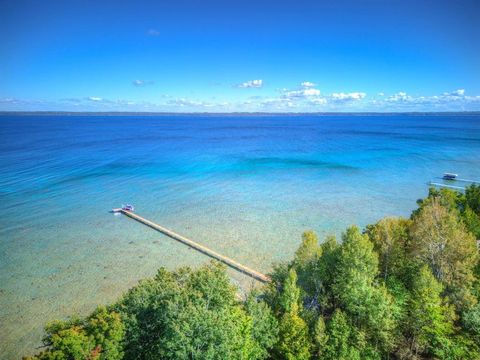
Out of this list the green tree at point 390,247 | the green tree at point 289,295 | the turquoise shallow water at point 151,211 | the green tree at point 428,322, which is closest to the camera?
the green tree at point 428,322

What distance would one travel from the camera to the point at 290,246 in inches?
1559

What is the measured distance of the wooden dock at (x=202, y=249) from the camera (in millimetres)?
33391

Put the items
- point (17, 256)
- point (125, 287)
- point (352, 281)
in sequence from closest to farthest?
point (352, 281) < point (125, 287) < point (17, 256)

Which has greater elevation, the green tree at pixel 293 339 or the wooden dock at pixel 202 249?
the green tree at pixel 293 339

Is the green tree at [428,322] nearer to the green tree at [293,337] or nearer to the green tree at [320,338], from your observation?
the green tree at [320,338]

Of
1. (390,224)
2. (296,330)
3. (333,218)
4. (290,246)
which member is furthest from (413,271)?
(333,218)

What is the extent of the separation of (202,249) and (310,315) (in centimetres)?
2050

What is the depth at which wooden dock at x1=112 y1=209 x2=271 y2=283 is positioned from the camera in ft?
110

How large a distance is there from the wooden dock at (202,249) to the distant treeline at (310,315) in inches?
338

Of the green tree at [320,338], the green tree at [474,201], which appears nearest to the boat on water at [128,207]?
the green tree at [320,338]

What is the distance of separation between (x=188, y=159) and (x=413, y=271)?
8378cm

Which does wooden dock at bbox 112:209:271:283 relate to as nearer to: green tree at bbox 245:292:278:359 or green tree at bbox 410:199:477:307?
green tree at bbox 245:292:278:359

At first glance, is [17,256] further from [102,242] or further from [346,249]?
[346,249]

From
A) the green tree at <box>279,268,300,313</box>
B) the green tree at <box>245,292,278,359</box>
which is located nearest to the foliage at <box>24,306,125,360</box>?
the green tree at <box>245,292,278,359</box>
